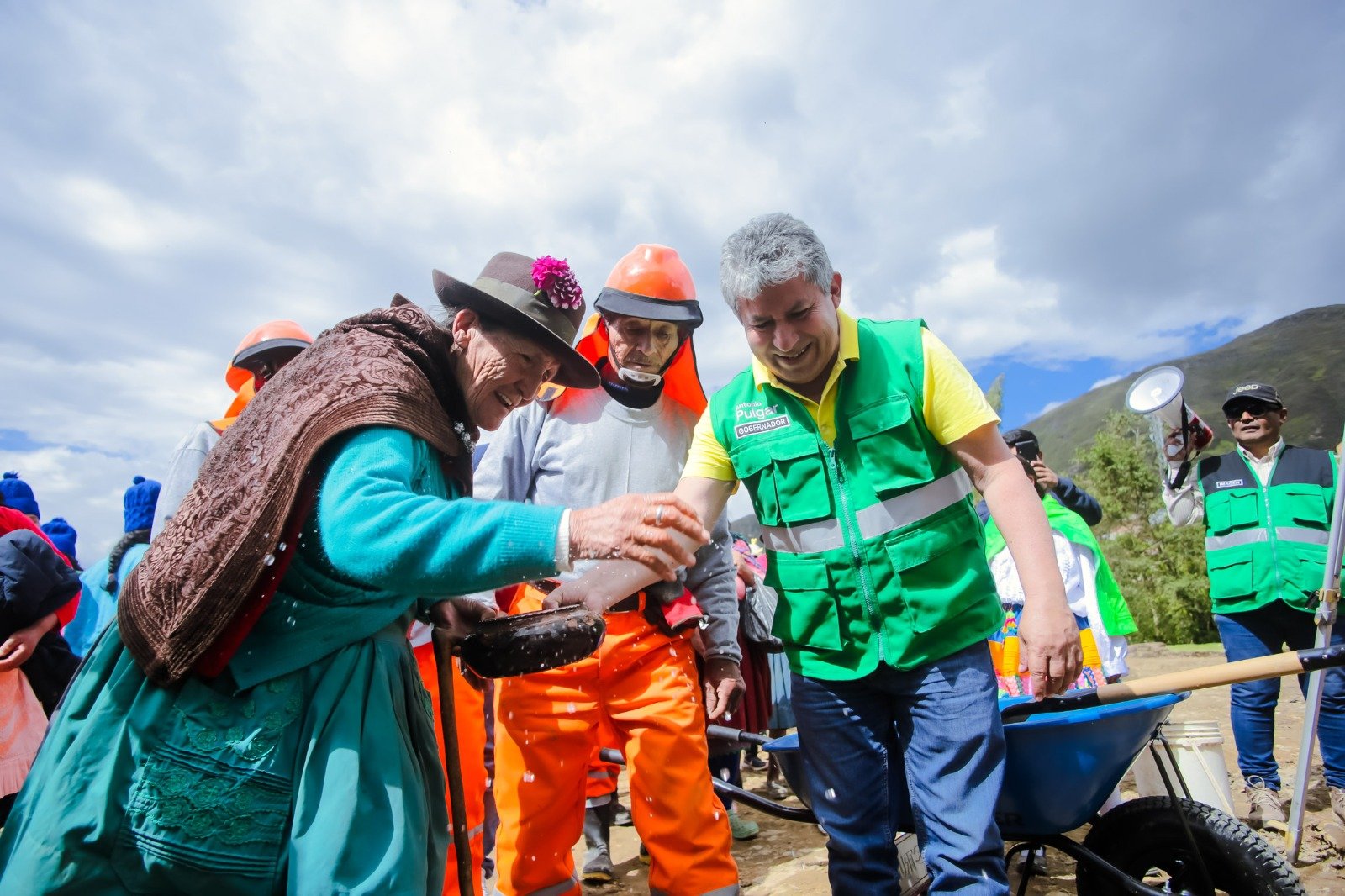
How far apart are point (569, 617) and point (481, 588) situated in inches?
19.6

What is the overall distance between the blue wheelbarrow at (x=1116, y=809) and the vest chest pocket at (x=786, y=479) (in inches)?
30.7

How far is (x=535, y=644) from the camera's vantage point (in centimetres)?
180

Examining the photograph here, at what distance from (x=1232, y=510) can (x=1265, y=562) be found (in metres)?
0.42

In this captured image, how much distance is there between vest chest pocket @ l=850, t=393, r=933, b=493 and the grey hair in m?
0.40

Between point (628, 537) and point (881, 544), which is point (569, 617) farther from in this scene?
point (881, 544)

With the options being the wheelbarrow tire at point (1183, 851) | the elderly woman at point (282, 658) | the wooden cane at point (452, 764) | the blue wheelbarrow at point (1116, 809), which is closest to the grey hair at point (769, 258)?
the elderly woman at point (282, 658)

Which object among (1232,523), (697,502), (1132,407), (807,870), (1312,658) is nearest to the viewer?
(1312,658)

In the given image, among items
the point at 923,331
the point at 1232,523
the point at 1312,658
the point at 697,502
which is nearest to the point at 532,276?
the point at 697,502

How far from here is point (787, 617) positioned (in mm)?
2318

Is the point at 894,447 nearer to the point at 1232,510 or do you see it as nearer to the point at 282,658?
the point at 282,658

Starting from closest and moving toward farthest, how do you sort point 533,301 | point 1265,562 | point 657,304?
1. point 533,301
2. point 657,304
3. point 1265,562

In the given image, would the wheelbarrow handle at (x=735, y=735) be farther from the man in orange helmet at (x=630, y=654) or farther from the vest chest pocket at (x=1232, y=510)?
the vest chest pocket at (x=1232, y=510)

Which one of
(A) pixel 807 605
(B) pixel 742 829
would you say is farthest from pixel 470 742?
(B) pixel 742 829

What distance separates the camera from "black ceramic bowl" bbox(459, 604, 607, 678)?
5.92 feet
